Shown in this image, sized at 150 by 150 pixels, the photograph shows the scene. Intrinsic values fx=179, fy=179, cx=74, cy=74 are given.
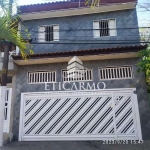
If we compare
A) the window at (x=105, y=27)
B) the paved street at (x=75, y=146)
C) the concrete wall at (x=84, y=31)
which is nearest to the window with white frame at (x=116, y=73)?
the concrete wall at (x=84, y=31)

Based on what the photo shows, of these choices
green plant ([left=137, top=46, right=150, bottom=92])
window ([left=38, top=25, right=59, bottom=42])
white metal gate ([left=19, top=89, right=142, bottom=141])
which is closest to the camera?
green plant ([left=137, top=46, right=150, bottom=92])

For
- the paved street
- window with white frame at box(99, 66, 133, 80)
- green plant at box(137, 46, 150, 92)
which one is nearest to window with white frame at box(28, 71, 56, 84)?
window with white frame at box(99, 66, 133, 80)

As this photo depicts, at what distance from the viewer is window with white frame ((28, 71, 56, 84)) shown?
8.16 meters

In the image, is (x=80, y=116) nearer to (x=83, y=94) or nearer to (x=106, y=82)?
(x=83, y=94)

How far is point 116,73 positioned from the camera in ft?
25.8

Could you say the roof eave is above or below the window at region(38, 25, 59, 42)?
above

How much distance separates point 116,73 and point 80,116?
2439 millimetres

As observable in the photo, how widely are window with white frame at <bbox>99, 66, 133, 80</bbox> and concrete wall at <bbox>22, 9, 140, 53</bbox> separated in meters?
1.42

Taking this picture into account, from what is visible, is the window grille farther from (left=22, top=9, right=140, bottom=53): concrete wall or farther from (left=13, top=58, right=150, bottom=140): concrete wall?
(left=22, top=9, right=140, bottom=53): concrete wall

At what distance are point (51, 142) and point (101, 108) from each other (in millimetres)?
2442

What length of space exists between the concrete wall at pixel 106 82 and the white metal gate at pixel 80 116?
0.69ft

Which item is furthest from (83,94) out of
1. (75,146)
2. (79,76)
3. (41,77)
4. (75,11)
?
(75,11)

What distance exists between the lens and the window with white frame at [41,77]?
8.16m

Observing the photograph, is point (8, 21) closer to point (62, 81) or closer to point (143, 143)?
point (62, 81)
